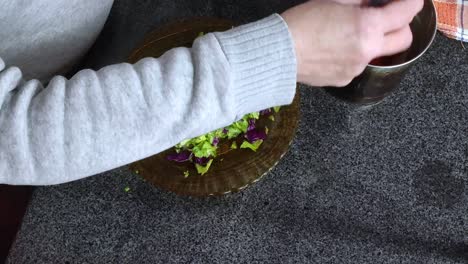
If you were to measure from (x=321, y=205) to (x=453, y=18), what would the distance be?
14.0 inches

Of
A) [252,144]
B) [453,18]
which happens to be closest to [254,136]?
[252,144]

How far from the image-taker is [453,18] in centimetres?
75

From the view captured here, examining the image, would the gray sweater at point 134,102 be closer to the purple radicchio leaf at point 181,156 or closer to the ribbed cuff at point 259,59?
the ribbed cuff at point 259,59

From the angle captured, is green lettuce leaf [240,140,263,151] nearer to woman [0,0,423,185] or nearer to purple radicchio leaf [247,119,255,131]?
purple radicchio leaf [247,119,255,131]

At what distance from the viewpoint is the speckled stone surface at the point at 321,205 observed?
65 cm

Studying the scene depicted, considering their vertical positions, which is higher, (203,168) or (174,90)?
(174,90)

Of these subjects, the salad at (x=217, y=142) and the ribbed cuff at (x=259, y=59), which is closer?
the ribbed cuff at (x=259, y=59)

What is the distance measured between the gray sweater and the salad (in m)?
0.13

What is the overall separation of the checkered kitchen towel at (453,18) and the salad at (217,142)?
0.31 metres

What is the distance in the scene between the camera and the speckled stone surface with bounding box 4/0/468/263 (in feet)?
2.14

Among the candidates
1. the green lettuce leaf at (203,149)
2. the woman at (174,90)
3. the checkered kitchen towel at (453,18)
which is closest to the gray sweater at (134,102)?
the woman at (174,90)

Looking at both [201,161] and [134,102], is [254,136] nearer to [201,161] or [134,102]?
[201,161]

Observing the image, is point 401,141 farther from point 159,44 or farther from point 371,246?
point 159,44

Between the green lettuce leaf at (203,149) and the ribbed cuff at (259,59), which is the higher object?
the ribbed cuff at (259,59)
